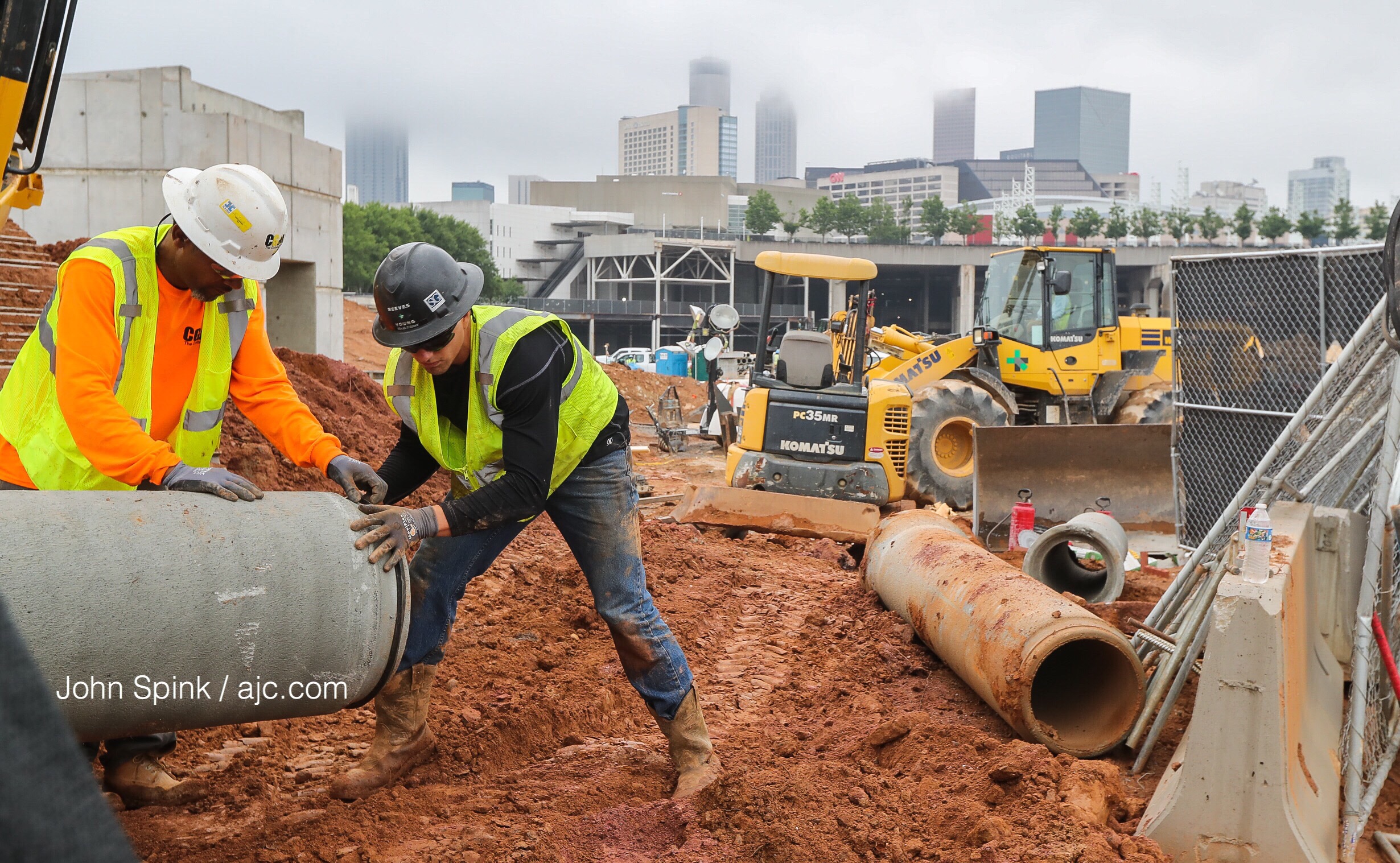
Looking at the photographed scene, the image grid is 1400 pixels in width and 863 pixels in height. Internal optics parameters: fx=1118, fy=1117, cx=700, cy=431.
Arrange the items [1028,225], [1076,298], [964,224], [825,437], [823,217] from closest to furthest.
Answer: [825,437]
[1076,298]
[1028,225]
[823,217]
[964,224]

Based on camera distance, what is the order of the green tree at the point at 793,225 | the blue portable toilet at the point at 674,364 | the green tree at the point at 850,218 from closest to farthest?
1. the blue portable toilet at the point at 674,364
2. the green tree at the point at 850,218
3. the green tree at the point at 793,225

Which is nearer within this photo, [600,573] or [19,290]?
[600,573]

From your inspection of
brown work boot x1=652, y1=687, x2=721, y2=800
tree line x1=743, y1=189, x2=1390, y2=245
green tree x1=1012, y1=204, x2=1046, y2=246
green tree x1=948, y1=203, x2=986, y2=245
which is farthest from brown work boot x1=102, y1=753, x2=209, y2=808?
green tree x1=948, y1=203, x2=986, y2=245

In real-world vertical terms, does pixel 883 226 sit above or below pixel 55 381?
above

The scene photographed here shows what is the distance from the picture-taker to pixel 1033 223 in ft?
238

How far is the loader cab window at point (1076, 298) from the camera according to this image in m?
→ 12.9

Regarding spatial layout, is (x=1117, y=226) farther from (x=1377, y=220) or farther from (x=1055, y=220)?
(x=1377, y=220)

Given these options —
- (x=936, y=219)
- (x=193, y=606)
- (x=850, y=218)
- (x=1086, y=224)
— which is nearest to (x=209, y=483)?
(x=193, y=606)

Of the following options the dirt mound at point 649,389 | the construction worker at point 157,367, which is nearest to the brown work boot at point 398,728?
the construction worker at point 157,367

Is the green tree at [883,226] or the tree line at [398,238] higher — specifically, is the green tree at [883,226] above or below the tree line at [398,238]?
above

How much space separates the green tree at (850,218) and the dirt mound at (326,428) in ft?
227

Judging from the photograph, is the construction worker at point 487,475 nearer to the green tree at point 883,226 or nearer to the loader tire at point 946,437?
the loader tire at point 946,437

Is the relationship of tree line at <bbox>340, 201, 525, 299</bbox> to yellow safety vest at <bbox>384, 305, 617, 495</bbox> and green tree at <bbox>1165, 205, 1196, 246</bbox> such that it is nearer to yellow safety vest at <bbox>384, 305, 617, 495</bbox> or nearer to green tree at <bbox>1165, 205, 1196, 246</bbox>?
green tree at <bbox>1165, 205, 1196, 246</bbox>

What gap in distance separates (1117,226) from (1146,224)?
2.00 m
